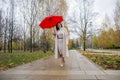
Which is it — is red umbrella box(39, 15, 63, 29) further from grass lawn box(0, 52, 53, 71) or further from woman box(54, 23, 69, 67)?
grass lawn box(0, 52, 53, 71)

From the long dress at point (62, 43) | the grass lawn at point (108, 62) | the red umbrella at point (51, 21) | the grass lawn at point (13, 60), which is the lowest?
the grass lawn at point (108, 62)

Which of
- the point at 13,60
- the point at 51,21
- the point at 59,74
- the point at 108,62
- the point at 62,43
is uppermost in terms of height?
the point at 51,21

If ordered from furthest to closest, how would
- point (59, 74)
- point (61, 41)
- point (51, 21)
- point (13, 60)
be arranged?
point (13, 60)
point (51, 21)
point (61, 41)
point (59, 74)

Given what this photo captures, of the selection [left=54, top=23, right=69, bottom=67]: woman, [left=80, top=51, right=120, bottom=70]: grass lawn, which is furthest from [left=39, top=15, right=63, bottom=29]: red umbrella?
[left=80, top=51, right=120, bottom=70]: grass lawn

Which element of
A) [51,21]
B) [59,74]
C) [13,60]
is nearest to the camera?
[59,74]

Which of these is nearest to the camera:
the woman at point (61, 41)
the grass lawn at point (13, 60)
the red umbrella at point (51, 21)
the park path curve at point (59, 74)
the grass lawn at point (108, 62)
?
the park path curve at point (59, 74)

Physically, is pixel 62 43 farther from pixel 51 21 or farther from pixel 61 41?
pixel 51 21

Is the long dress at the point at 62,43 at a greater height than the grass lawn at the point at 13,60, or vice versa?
the long dress at the point at 62,43

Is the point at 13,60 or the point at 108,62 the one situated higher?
the point at 13,60

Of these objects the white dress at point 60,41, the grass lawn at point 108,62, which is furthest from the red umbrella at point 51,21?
the grass lawn at point 108,62

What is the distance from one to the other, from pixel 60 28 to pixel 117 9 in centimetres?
5255

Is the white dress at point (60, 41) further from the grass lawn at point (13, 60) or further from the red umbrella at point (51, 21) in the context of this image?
the grass lawn at point (13, 60)

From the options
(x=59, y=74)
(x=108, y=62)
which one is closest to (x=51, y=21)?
(x=59, y=74)

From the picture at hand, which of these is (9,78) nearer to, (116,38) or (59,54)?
(59,54)
